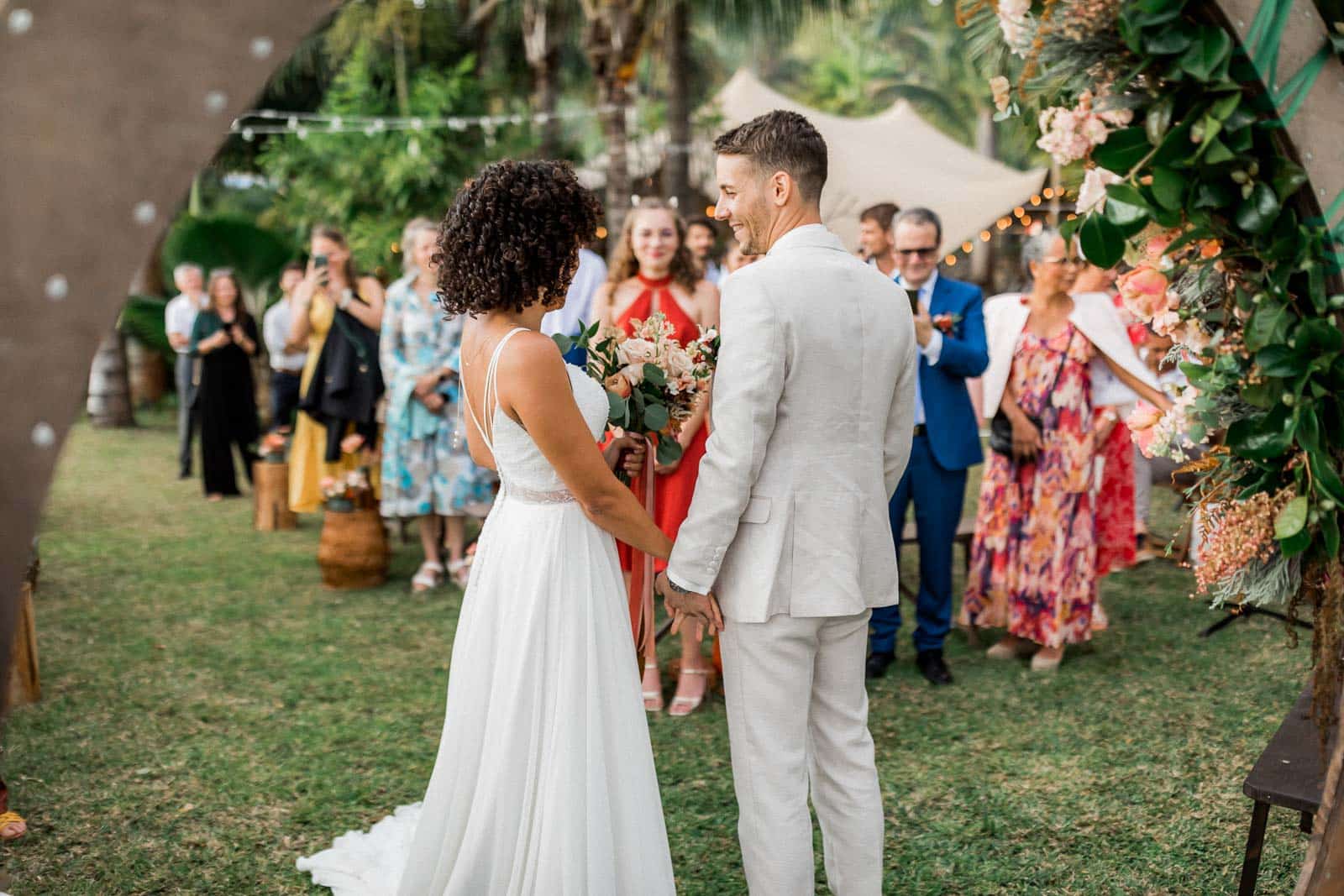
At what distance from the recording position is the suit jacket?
2.64 meters

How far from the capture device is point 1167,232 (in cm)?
217

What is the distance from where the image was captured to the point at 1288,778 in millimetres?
2686

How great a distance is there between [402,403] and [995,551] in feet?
11.6

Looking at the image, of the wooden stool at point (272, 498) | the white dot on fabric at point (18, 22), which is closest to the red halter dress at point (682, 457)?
the white dot on fabric at point (18, 22)

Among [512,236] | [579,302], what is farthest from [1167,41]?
[579,302]

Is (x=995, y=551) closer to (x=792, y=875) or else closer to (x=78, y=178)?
(x=792, y=875)

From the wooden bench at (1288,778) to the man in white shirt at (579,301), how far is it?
4084mm

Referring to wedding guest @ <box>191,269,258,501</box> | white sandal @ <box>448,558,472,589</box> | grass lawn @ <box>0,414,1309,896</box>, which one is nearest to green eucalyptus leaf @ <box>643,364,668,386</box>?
grass lawn @ <box>0,414,1309,896</box>

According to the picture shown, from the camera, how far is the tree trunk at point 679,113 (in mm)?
15188

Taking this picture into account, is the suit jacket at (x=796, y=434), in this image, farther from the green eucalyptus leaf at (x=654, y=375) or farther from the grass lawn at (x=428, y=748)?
the grass lawn at (x=428, y=748)

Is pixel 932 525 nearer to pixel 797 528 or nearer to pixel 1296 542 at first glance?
pixel 797 528

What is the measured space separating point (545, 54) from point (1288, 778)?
15.6 meters

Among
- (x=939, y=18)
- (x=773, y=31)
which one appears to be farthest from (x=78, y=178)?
(x=939, y=18)

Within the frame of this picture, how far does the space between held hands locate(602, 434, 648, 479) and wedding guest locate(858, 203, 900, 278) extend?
2.65m
